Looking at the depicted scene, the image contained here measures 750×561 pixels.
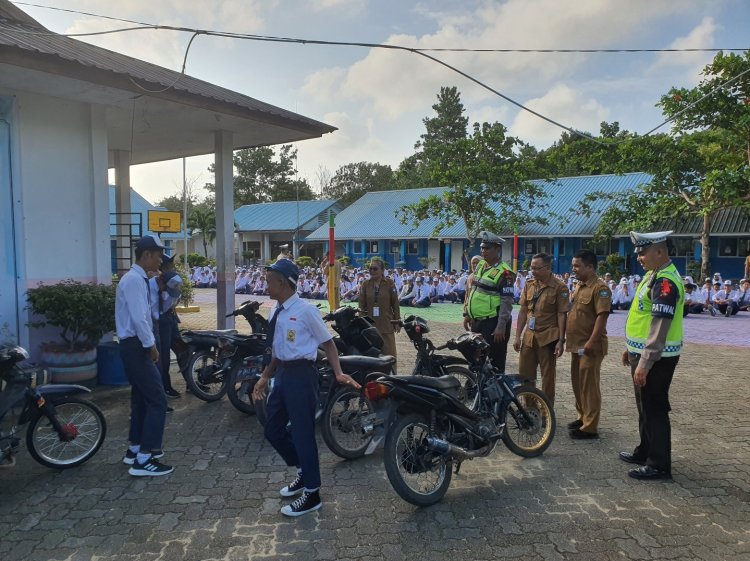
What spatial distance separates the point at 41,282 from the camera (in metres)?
7.07

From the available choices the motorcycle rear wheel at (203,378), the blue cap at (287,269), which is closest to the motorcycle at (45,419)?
the motorcycle rear wheel at (203,378)

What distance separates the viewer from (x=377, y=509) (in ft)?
12.6

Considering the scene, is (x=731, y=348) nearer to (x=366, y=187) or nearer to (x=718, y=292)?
(x=718, y=292)

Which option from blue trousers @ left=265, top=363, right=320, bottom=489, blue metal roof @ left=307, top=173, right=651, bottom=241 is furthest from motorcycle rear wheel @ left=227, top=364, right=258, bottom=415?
blue metal roof @ left=307, top=173, right=651, bottom=241

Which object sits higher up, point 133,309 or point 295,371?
point 133,309

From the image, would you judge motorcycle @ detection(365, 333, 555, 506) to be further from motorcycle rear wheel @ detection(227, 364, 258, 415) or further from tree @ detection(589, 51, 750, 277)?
tree @ detection(589, 51, 750, 277)

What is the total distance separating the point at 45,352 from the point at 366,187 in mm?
50391

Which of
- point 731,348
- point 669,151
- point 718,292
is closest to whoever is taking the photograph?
point 731,348

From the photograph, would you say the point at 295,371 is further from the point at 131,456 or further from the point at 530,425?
the point at 530,425

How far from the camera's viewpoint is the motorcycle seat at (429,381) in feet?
12.6

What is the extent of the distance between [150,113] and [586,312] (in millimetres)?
6741

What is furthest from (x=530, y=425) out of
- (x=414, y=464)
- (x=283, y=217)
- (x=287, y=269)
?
(x=283, y=217)

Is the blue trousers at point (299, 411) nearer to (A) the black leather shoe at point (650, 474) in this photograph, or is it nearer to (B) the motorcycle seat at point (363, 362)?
(B) the motorcycle seat at point (363, 362)

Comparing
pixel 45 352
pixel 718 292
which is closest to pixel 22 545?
pixel 45 352
